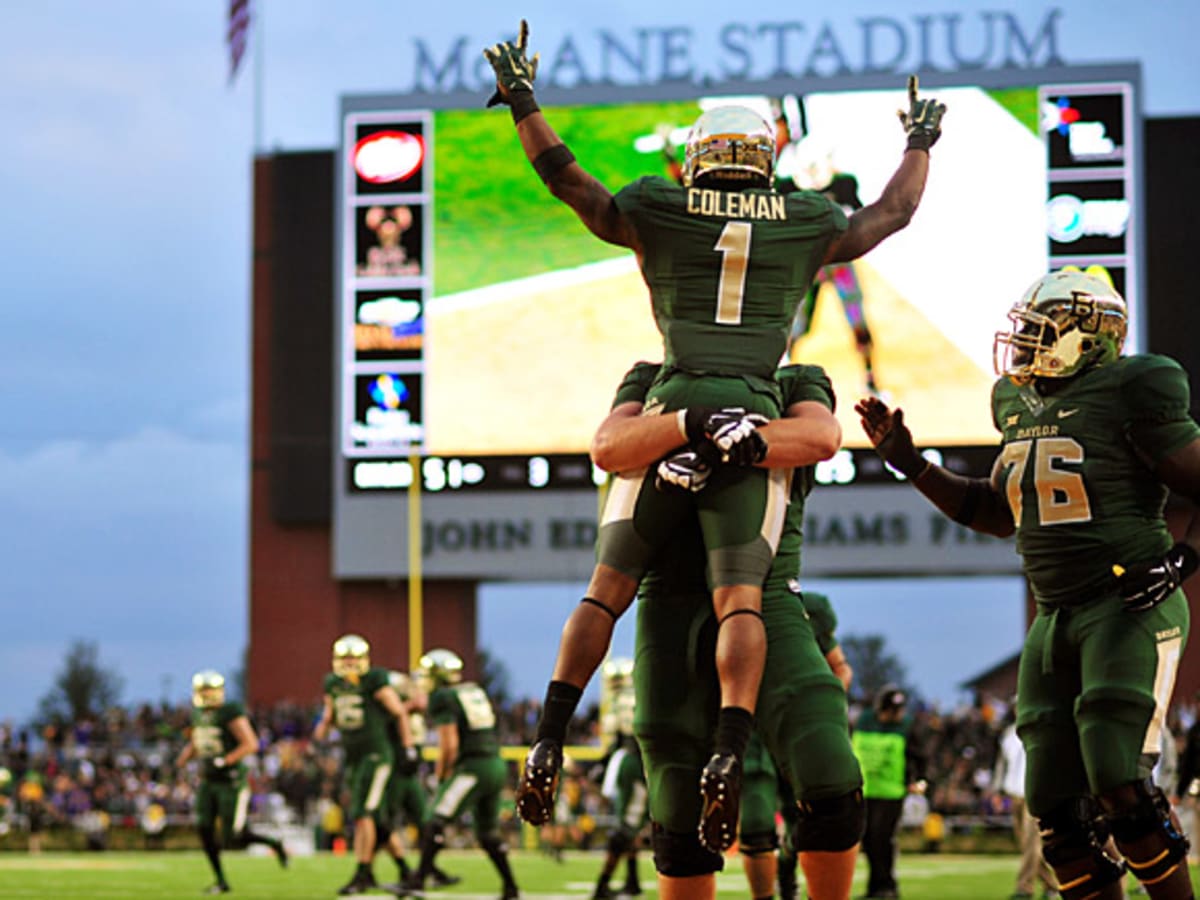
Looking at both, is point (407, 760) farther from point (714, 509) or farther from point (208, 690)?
point (714, 509)

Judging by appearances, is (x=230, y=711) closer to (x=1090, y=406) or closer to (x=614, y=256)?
(x=1090, y=406)

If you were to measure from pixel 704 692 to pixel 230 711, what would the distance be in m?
11.6

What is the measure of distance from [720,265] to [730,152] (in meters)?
0.36

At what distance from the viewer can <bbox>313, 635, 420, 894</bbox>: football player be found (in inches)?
596

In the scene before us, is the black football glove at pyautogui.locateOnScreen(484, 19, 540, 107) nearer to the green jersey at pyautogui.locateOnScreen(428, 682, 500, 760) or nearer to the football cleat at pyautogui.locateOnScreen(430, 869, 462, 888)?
the green jersey at pyautogui.locateOnScreen(428, 682, 500, 760)

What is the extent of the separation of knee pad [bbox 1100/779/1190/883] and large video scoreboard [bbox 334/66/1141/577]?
2364 centimetres

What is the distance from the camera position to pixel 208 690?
17203mm

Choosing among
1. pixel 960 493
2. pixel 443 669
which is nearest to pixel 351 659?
pixel 443 669

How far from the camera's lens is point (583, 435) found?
3080 centimetres

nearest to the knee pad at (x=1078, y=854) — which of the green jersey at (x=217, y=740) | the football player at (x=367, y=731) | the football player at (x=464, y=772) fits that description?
the football player at (x=464, y=772)

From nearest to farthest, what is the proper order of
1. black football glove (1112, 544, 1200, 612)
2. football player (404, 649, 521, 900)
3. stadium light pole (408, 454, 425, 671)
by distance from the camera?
black football glove (1112, 544, 1200, 612) < football player (404, 649, 521, 900) < stadium light pole (408, 454, 425, 671)

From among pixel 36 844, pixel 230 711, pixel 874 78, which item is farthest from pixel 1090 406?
pixel 874 78

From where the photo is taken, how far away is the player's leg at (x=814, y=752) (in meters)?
5.36

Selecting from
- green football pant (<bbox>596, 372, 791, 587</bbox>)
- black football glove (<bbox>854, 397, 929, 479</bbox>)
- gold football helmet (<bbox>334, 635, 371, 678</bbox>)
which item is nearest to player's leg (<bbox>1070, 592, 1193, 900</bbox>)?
black football glove (<bbox>854, 397, 929, 479</bbox>)
